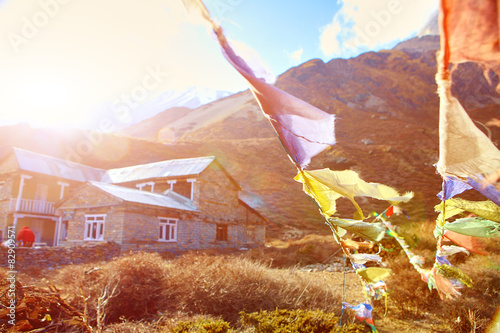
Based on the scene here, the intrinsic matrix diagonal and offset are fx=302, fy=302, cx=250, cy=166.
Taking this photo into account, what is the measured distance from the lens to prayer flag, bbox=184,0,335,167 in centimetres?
133

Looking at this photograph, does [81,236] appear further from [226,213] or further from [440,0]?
[440,0]

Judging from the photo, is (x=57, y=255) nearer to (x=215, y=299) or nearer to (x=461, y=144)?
(x=215, y=299)

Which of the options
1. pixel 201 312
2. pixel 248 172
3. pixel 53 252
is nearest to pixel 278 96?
pixel 201 312

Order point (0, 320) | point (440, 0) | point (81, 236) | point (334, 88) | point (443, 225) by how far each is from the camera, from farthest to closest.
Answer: point (334, 88) < point (81, 236) < point (0, 320) < point (443, 225) < point (440, 0)

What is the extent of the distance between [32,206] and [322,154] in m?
20.2

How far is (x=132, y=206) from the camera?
16172mm

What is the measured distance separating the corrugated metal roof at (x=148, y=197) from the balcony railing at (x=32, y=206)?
5.89 metres

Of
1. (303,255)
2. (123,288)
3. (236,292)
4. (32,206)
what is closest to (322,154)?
(303,255)

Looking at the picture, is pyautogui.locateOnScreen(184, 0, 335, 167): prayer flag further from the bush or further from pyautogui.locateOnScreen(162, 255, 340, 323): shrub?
the bush

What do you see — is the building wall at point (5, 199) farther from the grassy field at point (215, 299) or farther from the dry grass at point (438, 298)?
the dry grass at point (438, 298)

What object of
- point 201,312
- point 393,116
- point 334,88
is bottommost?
point 201,312

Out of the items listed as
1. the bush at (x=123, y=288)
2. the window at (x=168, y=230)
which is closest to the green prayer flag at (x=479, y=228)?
the bush at (x=123, y=288)

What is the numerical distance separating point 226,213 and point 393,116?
191 feet

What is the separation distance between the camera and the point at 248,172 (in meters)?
47.2
